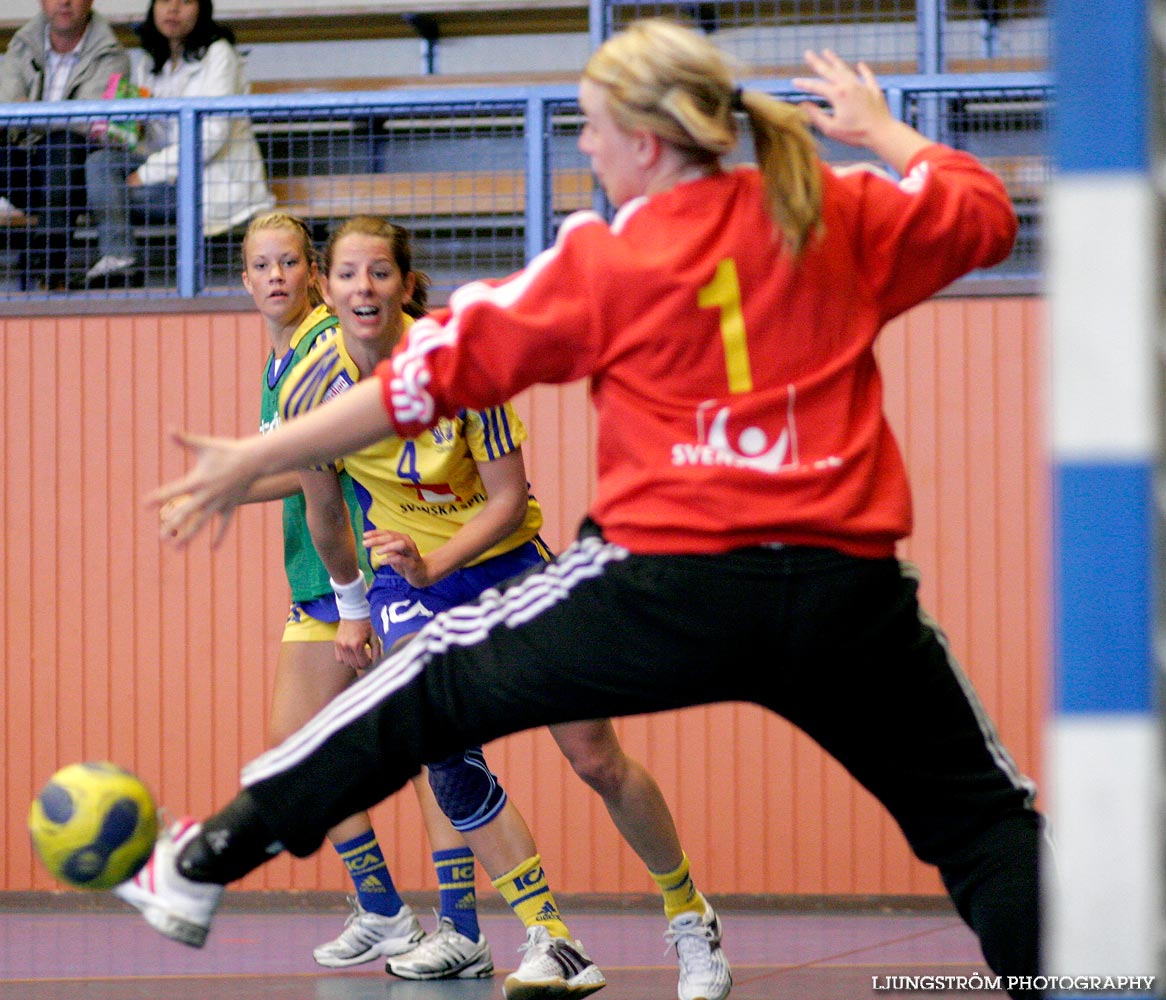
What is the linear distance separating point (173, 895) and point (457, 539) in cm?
117

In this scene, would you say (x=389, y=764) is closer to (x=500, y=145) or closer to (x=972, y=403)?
(x=972, y=403)

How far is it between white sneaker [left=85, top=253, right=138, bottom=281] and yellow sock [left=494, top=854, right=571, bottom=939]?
11.3 feet

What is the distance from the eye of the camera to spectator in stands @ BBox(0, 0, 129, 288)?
645cm

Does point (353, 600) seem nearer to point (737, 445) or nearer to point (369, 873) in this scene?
point (369, 873)

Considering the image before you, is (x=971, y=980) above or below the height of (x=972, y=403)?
below

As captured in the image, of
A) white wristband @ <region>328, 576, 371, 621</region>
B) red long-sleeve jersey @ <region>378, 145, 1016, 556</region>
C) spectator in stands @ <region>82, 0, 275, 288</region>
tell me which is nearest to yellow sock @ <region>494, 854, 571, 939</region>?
white wristband @ <region>328, 576, 371, 621</region>

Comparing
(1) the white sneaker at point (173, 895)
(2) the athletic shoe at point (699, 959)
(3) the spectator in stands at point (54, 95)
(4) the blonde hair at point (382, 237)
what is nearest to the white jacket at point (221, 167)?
(3) the spectator in stands at point (54, 95)

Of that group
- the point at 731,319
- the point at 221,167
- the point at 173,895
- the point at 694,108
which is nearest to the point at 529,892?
the point at 173,895

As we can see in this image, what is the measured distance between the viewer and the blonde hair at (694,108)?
7.41 feet

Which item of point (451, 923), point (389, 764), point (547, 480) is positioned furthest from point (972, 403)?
point (389, 764)

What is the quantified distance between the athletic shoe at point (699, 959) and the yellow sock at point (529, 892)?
13.0 inches

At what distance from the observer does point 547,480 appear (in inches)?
233

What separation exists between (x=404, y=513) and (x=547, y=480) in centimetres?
210

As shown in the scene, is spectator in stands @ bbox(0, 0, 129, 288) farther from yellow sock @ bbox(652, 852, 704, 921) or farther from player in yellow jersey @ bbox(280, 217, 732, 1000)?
yellow sock @ bbox(652, 852, 704, 921)
